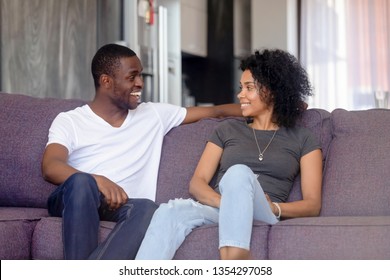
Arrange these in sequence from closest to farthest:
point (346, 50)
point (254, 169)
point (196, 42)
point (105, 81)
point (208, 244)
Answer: point (208, 244)
point (254, 169)
point (105, 81)
point (346, 50)
point (196, 42)

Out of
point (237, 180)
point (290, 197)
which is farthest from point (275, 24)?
point (237, 180)

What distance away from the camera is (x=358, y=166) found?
2232mm

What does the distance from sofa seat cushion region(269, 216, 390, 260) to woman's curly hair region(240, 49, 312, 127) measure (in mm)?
500

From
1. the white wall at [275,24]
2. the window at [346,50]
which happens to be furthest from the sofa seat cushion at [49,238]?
the white wall at [275,24]

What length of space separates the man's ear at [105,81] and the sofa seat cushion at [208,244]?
747 millimetres

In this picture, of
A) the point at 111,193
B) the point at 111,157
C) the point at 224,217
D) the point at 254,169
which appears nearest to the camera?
the point at 224,217

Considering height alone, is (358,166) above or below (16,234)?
above

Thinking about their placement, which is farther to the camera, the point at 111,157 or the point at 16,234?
the point at 111,157

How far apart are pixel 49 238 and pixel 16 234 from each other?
0.32ft

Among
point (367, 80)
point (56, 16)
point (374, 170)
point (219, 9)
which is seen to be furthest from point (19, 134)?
point (219, 9)

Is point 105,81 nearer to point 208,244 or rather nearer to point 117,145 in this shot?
point 117,145

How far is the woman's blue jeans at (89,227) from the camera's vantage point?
1822 millimetres
